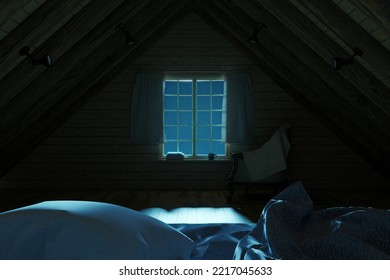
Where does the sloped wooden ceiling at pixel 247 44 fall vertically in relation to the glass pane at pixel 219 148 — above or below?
above

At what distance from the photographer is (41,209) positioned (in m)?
1.17

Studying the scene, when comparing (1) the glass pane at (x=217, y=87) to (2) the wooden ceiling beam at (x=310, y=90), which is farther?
Answer: (1) the glass pane at (x=217, y=87)

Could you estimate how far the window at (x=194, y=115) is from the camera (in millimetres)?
5711

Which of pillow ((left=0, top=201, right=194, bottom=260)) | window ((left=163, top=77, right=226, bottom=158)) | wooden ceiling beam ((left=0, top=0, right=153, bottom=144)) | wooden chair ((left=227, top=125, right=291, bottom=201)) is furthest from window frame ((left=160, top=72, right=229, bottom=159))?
pillow ((left=0, top=201, right=194, bottom=260))

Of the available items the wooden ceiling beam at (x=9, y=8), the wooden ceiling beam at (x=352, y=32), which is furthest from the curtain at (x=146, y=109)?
the wooden ceiling beam at (x=9, y=8)

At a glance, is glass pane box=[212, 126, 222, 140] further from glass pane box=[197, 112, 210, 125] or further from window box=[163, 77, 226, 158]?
glass pane box=[197, 112, 210, 125]

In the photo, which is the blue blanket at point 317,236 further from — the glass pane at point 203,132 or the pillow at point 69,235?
the glass pane at point 203,132

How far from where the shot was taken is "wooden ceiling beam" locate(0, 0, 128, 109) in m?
2.82

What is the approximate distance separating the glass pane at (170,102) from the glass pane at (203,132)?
490 mm

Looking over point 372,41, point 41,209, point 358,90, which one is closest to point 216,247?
point 41,209

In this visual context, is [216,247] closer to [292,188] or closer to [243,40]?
[292,188]

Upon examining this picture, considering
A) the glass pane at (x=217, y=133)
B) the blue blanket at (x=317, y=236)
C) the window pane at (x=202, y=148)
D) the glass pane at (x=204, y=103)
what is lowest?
the blue blanket at (x=317, y=236)

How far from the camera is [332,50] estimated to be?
2.94 m

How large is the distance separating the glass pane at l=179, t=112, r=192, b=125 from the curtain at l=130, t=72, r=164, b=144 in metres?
0.37
